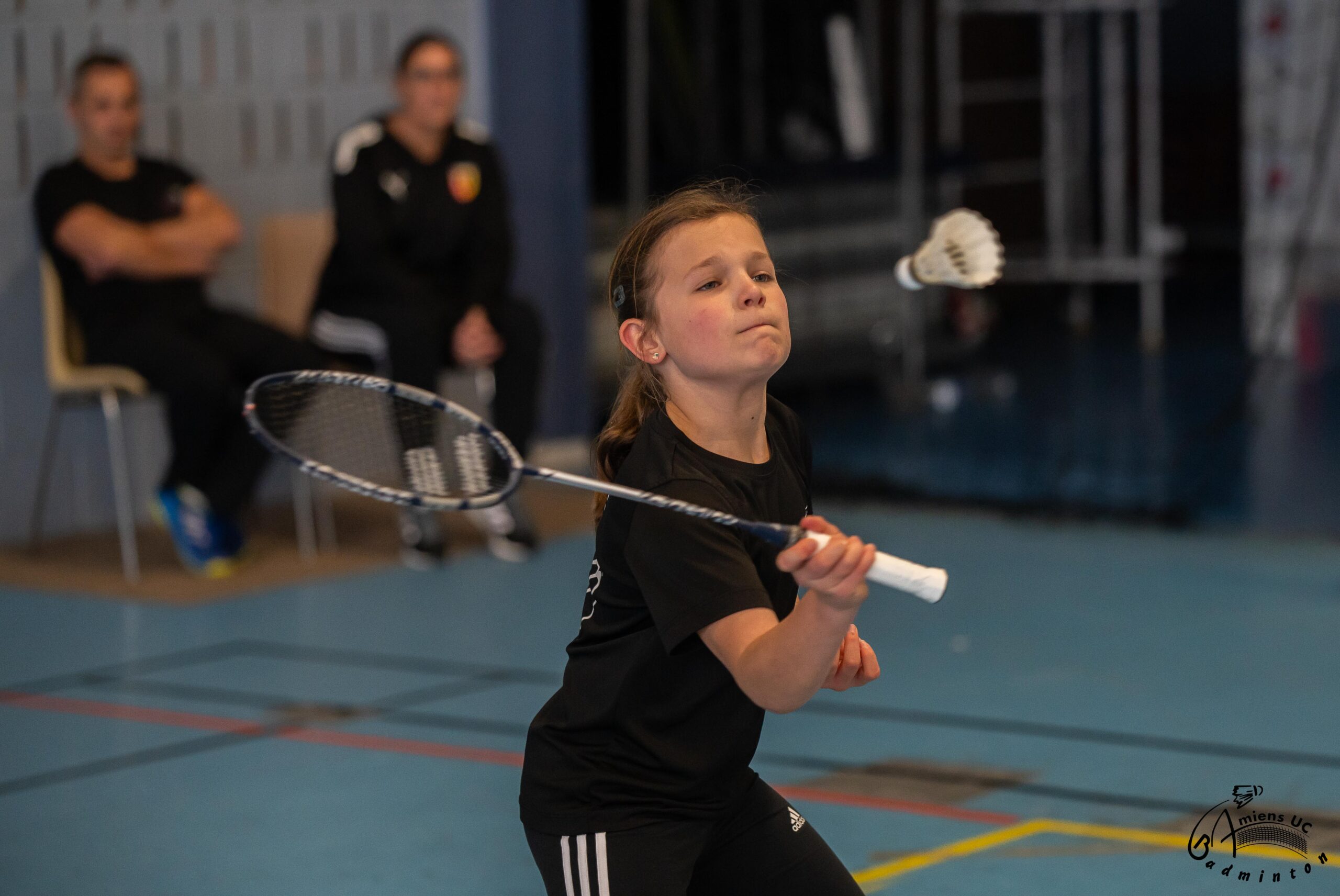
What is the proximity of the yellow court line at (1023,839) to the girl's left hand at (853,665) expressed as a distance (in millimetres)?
656

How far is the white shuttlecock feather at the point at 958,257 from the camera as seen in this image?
2299mm

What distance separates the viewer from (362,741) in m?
3.49

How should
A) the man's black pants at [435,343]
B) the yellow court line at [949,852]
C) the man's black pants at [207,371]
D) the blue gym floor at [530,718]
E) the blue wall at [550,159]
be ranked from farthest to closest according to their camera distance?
1. the blue wall at [550,159]
2. the man's black pants at [435,343]
3. the man's black pants at [207,371]
4. the blue gym floor at [530,718]
5. the yellow court line at [949,852]

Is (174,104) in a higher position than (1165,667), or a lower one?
higher

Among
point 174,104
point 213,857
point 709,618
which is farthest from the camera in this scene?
point 174,104

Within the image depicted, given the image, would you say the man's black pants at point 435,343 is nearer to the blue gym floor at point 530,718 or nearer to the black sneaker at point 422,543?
the black sneaker at point 422,543

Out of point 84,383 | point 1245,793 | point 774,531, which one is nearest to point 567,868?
point 774,531

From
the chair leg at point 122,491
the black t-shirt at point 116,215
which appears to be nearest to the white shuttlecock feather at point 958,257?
the chair leg at point 122,491

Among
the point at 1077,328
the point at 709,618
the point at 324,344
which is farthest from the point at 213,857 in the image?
the point at 1077,328

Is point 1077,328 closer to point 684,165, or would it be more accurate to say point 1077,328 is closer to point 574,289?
point 684,165

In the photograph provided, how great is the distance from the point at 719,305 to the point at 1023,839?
1.30m

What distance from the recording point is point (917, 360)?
8023mm

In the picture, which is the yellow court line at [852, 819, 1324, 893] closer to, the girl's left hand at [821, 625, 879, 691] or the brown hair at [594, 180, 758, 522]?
the girl's left hand at [821, 625, 879, 691]

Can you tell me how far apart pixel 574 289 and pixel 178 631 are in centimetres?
275
